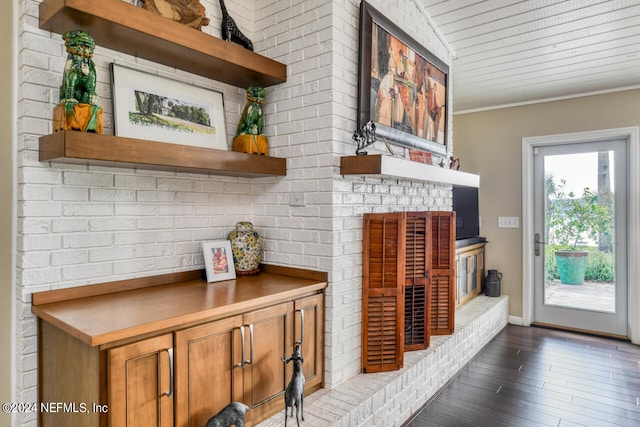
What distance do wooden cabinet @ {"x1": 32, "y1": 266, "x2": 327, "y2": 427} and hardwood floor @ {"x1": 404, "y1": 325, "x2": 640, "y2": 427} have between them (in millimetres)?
1050

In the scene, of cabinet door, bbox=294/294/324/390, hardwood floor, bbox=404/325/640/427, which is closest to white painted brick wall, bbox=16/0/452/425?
cabinet door, bbox=294/294/324/390

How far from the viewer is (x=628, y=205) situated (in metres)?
3.89

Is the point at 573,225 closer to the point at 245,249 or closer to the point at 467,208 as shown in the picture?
the point at 467,208

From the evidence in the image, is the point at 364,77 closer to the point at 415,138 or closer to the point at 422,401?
the point at 415,138

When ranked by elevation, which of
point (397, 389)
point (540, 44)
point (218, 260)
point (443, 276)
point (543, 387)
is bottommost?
point (543, 387)

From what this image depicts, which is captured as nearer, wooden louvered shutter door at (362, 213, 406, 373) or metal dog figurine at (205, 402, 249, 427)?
metal dog figurine at (205, 402, 249, 427)

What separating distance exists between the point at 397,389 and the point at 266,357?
94 centimetres

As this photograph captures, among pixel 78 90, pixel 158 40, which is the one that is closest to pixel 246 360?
pixel 78 90

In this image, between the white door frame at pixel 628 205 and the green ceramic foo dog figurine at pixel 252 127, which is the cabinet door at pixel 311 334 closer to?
the green ceramic foo dog figurine at pixel 252 127

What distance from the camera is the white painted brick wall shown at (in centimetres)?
165

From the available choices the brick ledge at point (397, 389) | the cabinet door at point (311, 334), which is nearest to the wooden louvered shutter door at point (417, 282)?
the brick ledge at point (397, 389)

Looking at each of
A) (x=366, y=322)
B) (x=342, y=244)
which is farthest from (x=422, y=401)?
A: (x=342, y=244)

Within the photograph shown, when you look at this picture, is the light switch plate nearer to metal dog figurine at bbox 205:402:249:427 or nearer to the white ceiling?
the white ceiling

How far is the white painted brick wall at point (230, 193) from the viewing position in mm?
1652
